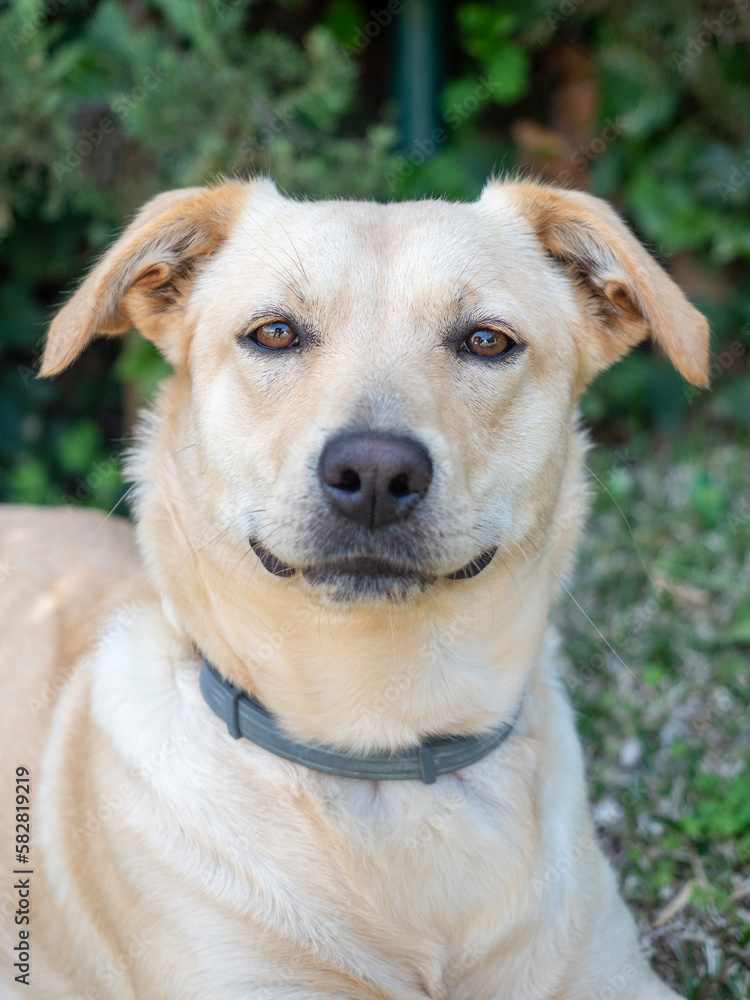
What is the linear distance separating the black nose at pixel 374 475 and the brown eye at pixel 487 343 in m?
0.51

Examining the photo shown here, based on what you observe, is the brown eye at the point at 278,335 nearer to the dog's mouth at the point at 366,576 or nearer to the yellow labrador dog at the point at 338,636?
the yellow labrador dog at the point at 338,636

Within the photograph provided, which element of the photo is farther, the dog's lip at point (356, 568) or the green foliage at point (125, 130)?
the green foliage at point (125, 130)

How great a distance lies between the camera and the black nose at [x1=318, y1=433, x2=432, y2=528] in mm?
1986

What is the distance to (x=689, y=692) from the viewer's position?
12.7ft

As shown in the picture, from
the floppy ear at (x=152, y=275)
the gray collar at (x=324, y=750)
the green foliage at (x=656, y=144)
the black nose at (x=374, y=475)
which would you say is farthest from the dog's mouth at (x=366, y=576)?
the green foliage at (x=656, y=144)

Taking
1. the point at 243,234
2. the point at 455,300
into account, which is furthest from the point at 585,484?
the point at 243,234

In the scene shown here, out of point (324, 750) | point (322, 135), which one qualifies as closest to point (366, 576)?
point (324, 750)

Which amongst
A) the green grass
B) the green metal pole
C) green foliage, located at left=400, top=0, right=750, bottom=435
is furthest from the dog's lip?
the green metal pole

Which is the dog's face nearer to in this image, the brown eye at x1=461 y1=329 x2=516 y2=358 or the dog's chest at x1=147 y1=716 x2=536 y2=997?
the brown eye at x1=461 y1=329 x2=516 y2=358

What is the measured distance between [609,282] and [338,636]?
127cm

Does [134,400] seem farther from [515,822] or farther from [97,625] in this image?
[515,822]

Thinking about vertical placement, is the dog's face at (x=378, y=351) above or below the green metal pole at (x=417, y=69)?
above

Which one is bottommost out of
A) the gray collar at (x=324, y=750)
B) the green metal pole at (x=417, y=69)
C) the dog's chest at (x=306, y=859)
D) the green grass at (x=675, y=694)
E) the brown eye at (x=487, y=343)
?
the green grass at (x=675, y=694)

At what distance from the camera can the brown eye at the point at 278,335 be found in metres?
2.43
